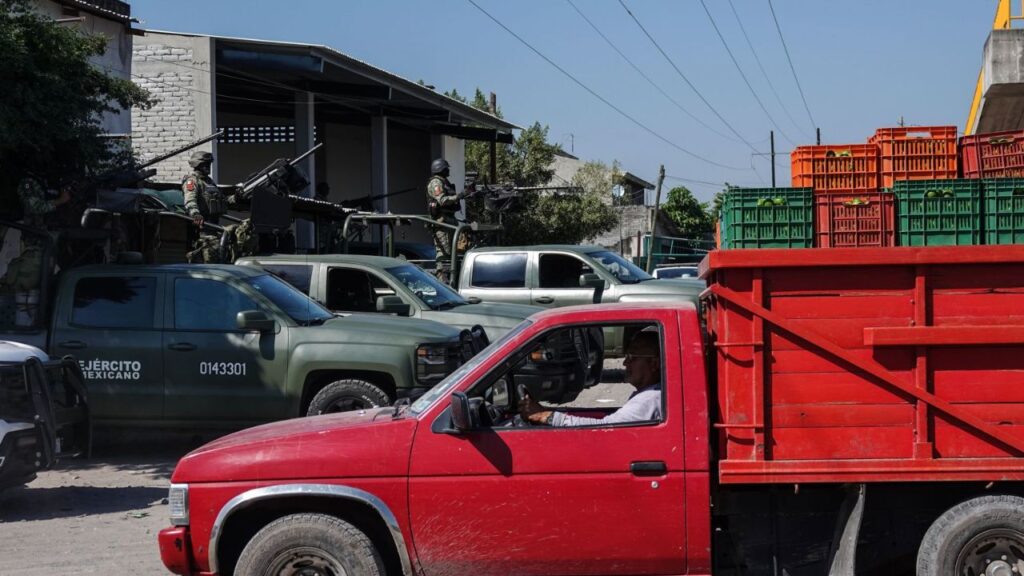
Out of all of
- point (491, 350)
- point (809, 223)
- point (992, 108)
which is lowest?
point (491, 350)

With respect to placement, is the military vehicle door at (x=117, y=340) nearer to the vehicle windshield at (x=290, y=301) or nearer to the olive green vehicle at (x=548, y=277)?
the vehicle windshield at (x=290, y=301)

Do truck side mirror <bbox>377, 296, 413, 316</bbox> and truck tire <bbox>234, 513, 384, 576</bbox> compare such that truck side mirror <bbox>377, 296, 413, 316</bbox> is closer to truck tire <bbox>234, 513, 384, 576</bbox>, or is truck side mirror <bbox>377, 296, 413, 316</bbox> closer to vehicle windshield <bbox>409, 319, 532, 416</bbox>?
vehicle windshield <bbox>409, 319, 532, 416</bbox>

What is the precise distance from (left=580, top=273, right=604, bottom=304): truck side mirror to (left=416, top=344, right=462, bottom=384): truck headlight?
197 inches

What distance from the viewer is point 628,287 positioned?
1491 centimetres

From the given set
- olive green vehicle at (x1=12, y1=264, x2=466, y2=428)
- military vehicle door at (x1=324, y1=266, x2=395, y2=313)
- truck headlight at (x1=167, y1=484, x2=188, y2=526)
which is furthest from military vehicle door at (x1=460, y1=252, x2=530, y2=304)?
truck headlight at (x1=167, y1=484, x2=188, y2=526)

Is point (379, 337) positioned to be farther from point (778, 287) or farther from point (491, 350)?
point (778, 287)

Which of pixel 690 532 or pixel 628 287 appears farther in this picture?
pixel 628 287

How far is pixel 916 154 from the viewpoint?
6.04m

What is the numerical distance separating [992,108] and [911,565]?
513 inches

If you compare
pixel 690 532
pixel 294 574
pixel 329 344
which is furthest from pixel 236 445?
pixel 329 344

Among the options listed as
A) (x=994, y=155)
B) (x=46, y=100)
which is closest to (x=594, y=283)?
(x=46, y=100)

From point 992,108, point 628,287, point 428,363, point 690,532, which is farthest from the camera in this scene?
point 992,108

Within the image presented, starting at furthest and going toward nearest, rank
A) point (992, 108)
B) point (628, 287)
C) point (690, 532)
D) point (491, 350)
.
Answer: point (992, 108) → point (628, 287) → point (491, 350) → point (690, 532)

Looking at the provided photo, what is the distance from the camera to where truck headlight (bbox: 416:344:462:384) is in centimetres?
972
